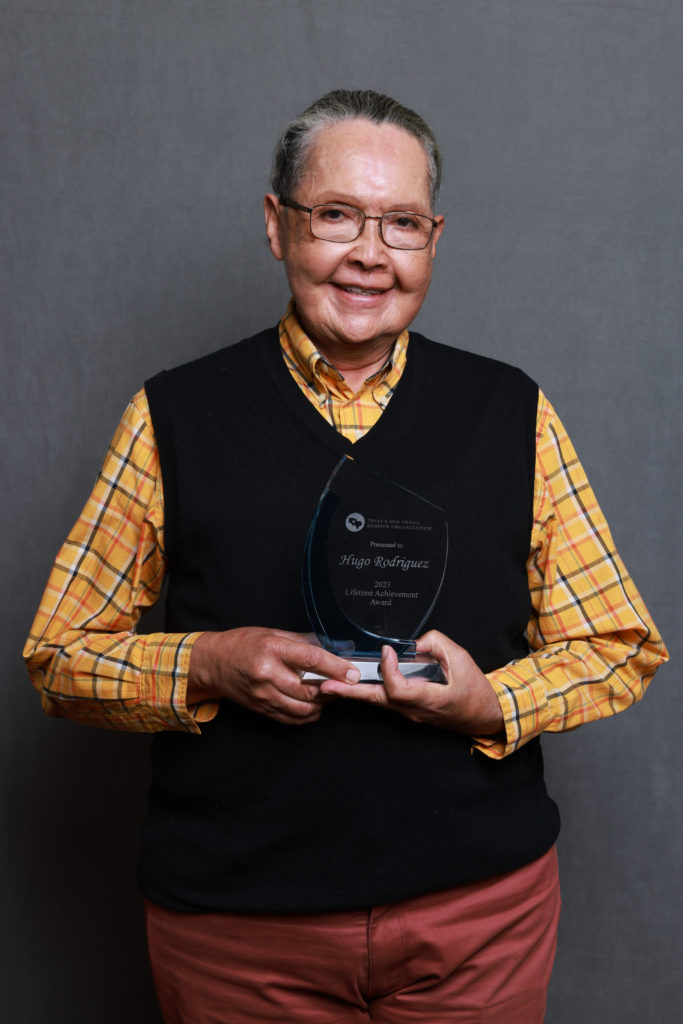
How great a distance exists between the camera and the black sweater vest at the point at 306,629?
1.23m

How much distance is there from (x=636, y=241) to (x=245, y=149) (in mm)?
765

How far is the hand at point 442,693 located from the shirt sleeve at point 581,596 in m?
0.11

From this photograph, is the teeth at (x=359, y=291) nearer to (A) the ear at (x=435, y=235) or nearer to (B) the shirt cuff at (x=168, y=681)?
(A) the ear at (x=435, y=235)

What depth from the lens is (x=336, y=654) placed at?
118 centimetres

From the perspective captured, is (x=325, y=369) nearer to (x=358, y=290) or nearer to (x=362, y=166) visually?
(x=358, y=290)

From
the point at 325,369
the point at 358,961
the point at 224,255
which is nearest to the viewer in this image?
the point at 358,961

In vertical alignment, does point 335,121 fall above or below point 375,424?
above

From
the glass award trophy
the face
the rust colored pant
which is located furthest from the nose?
the rust colored pant

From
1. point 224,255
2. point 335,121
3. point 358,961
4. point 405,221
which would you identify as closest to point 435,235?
point 405,221

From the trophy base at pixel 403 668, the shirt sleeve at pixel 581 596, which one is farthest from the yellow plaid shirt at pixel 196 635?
the trophy base at pixel 403 668

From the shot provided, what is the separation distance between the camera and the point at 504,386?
1.35 m

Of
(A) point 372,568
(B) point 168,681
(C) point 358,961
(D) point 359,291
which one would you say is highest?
(D) point 359,291

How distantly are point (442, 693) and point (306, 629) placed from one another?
0.66ft

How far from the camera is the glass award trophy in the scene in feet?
3.73
